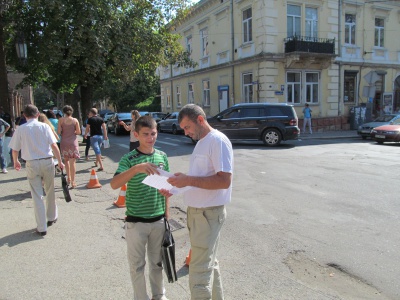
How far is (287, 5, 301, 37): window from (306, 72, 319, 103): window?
9.28 feet

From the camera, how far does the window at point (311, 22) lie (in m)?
21.6

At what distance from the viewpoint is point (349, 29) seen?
23.3 meters

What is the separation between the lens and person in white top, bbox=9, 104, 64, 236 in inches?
183

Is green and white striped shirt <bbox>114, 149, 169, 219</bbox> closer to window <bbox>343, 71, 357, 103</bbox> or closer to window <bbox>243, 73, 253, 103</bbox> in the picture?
window <bbox>243, 73, 253, 103</bbox>

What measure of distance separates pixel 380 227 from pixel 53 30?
43.4ft

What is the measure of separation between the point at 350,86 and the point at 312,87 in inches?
145

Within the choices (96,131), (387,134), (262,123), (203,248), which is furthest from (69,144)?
(387,134)

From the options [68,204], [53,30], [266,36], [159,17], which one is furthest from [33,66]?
[266,36]

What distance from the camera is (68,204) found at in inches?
244

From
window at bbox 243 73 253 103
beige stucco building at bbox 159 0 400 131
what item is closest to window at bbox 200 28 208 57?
beige stucco building at bbox 159 0 400 131

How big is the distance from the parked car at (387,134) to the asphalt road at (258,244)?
27.8ft

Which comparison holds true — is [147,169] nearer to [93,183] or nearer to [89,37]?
[93,183]

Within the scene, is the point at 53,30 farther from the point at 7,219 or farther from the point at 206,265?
the point at 206,265

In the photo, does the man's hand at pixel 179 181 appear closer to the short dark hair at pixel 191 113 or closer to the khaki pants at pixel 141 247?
the short dark hair at pixel 191 113
